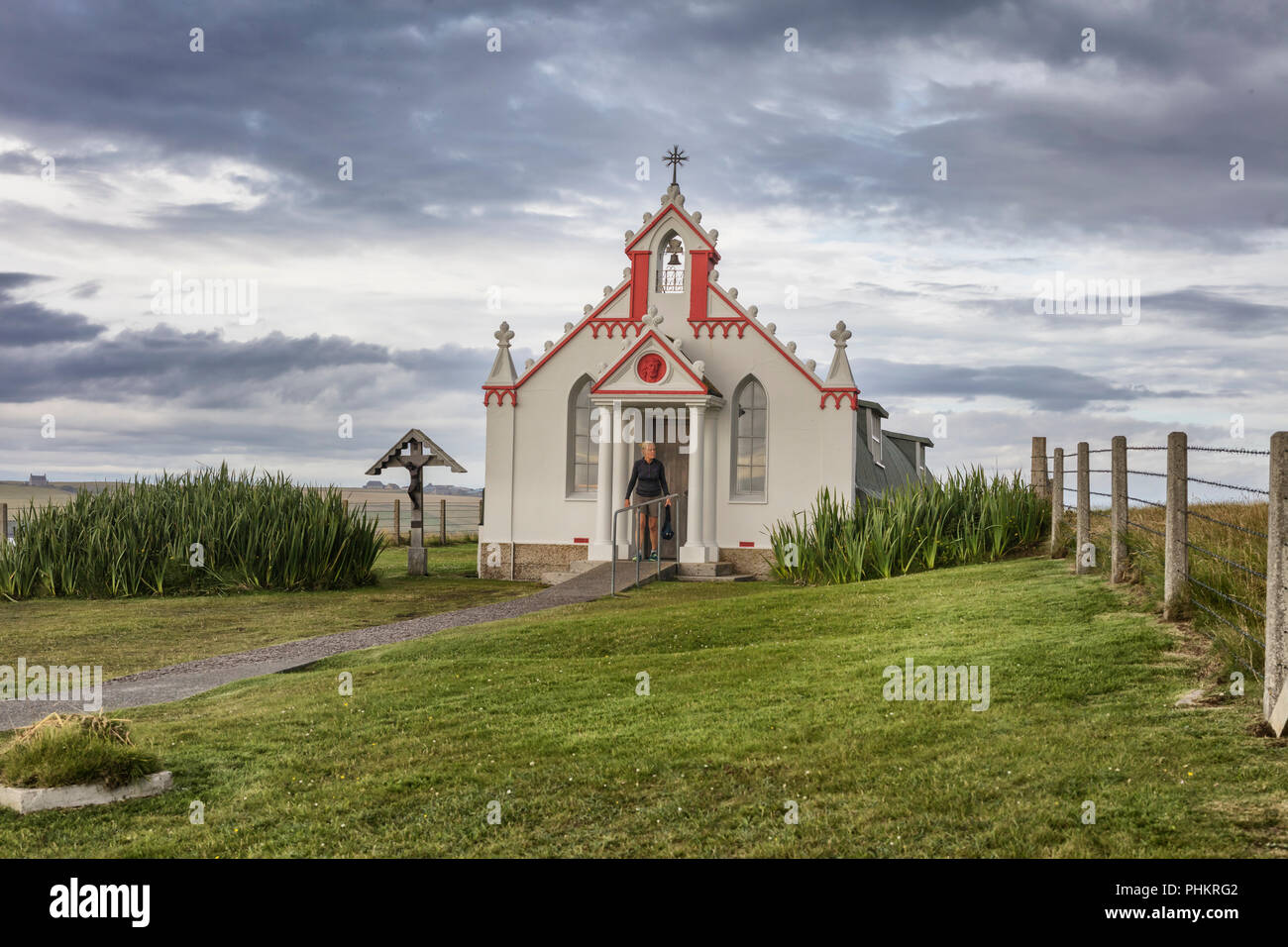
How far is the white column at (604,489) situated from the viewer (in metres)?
24.6

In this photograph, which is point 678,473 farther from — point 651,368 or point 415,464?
point 415,464

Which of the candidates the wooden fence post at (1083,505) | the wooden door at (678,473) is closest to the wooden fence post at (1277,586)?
the wooden fence post at (1083,505)

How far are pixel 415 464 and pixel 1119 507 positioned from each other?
17432mm

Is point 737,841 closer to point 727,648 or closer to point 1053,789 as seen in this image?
point 1053,789

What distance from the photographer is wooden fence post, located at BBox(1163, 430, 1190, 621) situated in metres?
10.9

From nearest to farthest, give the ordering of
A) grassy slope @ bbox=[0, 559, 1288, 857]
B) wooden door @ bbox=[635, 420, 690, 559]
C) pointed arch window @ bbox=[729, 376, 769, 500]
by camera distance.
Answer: grassy slope @ bbox=[0, 559, 1288, 857], pointed arch window @ bbox=[729, 376, 769, 500], wooden door @ bbox=[635, 420, 690, 559]

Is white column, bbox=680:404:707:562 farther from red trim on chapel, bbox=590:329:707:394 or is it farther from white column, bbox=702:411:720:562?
red trim on chapel, bbox=590:329:707:394

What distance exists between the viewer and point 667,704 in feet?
33.7

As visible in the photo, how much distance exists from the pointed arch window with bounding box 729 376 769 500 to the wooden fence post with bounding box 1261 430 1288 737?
16961mm

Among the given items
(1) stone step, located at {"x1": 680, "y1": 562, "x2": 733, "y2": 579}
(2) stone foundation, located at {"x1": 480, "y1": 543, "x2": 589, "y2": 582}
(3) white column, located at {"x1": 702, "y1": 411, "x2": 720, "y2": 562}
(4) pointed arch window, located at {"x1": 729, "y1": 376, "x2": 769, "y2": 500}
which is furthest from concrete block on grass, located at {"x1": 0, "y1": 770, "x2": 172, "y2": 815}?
(4) pointed arch window, located at {"x1": 729, "y1": 376, "x2": 769, "y2": 500}

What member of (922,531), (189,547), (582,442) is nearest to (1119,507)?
(922,531)

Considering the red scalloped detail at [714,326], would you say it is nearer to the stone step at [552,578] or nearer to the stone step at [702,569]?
the stone step at [702,569]

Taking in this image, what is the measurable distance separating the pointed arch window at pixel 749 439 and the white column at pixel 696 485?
100 centimetres
